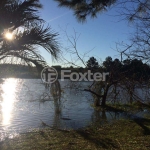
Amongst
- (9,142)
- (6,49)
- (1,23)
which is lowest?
(9,142)

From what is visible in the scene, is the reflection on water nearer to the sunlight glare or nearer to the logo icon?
the logo icon

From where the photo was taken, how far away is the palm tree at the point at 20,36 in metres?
5.72

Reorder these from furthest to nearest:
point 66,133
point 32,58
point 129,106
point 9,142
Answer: point 129,106 < point 66,133 < point 9,142 < point 32,58

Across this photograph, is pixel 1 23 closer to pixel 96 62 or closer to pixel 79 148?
pixel 79 148

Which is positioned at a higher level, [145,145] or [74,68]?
[74,68]

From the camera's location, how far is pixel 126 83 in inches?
533

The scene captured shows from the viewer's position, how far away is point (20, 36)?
5750mm

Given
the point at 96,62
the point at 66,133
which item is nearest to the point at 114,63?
the point at 96,62

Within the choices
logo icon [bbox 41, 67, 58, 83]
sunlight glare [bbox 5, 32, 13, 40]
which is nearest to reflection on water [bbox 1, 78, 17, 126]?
logo icon [bbox 41, 67, 58, 83]

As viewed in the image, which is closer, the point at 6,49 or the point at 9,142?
the point at 6,49

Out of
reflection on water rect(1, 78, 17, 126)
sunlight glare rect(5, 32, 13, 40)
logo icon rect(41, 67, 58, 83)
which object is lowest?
reflection on water rect(1, 78, 17, 126)

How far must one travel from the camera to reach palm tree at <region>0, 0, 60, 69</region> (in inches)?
225

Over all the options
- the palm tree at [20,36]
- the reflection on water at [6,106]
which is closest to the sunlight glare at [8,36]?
the palm tree at [20,36]

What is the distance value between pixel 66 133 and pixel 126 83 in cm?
579
